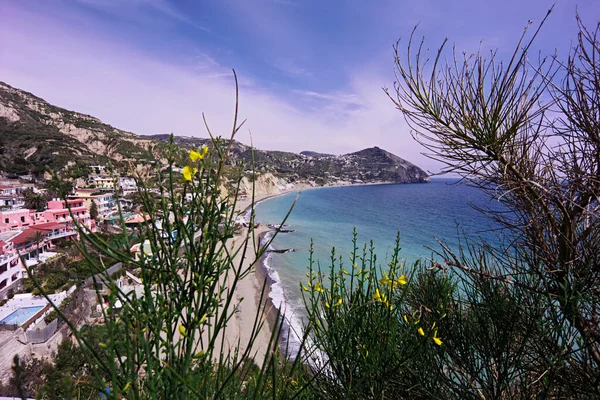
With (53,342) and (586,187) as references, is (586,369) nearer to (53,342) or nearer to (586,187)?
(586,187)

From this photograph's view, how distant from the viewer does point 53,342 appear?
1005cm

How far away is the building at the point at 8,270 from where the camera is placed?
43.1 ft

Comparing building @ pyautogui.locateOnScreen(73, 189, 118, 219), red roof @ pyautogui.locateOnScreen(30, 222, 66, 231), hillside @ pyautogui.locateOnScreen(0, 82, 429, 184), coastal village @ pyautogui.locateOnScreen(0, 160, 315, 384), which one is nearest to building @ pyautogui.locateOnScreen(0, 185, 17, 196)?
coastal village @ pyautogui.locateOnScreen(0, 160, 315, 384)

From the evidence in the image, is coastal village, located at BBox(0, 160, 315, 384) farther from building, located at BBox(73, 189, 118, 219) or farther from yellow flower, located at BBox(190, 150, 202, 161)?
yellow flower, located at BBox(190, 150, 202, 161)

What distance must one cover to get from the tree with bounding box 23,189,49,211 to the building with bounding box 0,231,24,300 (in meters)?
9.78

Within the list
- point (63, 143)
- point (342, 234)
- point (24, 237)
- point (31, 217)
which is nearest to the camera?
point (24, 237)

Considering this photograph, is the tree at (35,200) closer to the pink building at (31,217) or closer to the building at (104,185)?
the pink building at (31,217)

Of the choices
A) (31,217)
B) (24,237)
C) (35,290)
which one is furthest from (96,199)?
(35,290)

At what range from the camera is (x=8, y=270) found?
44.5ft

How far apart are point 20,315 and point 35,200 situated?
17.1 m

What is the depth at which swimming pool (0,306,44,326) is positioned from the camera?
10514 millimetres

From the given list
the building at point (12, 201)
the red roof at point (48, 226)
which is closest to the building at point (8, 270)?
the red roof at point (48, 226)

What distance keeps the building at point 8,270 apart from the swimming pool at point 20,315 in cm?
226

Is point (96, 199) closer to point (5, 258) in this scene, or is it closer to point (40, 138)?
point (5, 258)
